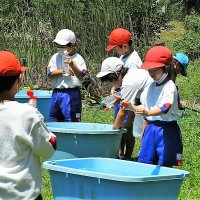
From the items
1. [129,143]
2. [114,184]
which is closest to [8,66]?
[114,184]

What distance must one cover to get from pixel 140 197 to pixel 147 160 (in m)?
1.48

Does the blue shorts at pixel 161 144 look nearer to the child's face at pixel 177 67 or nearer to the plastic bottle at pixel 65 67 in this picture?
the child's face at pixel 177 67

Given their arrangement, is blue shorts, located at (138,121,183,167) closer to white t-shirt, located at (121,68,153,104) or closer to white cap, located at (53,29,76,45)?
white t-shirt, located at (121,68,153,104)

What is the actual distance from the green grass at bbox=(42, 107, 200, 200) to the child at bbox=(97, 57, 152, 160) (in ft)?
2.59

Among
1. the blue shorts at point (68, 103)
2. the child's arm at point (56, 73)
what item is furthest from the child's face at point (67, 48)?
the blue shorts at point (68, 103)

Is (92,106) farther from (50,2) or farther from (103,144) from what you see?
(103,144)

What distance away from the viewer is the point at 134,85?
262 inches

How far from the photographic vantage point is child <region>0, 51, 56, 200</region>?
13.4 ft

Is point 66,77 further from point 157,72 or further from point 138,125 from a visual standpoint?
point 157,72

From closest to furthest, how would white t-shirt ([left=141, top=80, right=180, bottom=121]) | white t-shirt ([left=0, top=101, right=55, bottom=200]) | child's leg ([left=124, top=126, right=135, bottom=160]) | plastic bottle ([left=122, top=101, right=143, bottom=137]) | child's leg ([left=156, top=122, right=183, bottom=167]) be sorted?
1. white t-shirt ([left=0, top=101, right=55, bottom=200])
2. white t-shirt ([left=141, top=80, right=180, bottom=121])
3. child's leg ([left=156, top=122, right=183, bottom=167])
4. plastic bottle ([left=122, top=101, right=143, bottom=137])
5. child's leg ([left=124, top=126, right=135, bottom=160])

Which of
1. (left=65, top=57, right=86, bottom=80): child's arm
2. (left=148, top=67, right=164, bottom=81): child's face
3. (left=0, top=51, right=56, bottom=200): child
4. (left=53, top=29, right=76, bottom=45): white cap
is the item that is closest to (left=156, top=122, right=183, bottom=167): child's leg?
(left=148, top=67, right=164, bottom=81): child's face

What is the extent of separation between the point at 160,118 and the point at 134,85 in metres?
0.64

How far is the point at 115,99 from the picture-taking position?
23.9 ft

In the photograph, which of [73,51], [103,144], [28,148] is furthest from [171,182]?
[73,51]
